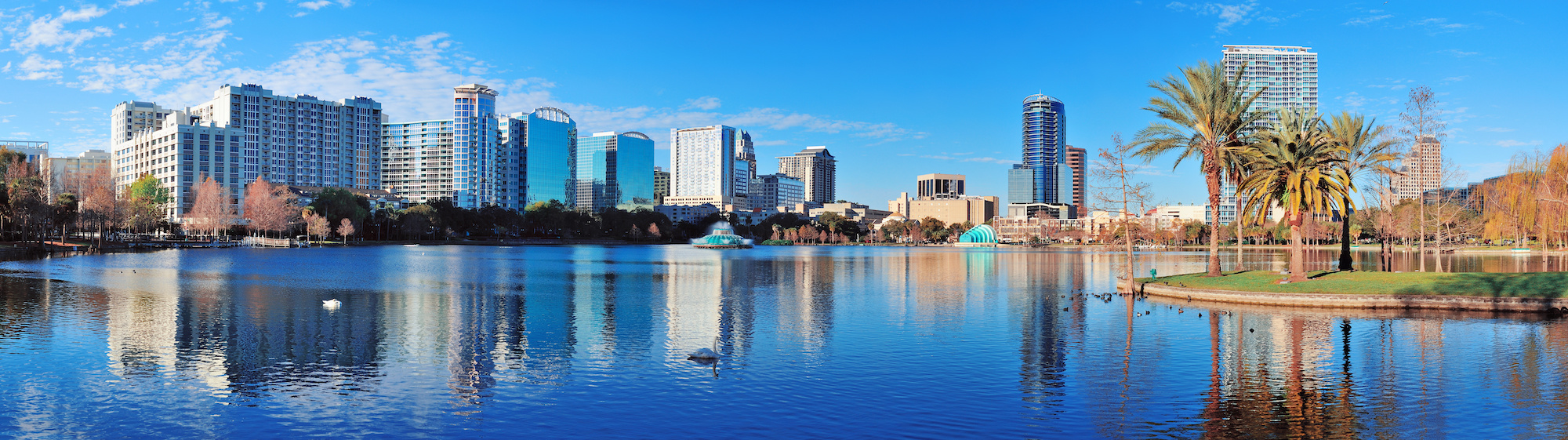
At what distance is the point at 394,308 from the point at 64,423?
19.8m

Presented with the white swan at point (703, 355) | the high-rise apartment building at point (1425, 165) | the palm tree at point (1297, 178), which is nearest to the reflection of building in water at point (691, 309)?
the white swan at point (703, 355)

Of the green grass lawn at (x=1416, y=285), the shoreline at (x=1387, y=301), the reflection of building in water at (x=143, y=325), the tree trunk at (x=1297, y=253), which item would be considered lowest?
the reflection of building in water at (x=143, y=325)

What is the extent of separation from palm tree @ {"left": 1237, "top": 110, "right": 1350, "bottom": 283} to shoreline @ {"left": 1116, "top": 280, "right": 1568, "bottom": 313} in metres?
2.66

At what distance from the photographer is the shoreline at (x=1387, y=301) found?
3155cm

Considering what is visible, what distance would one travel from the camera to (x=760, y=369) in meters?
20.6

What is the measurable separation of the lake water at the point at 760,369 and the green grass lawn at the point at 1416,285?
258cm

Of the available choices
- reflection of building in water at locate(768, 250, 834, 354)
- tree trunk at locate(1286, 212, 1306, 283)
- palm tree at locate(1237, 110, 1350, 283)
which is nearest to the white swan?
reflection of building in water at locate(768, 250, 834, 354)

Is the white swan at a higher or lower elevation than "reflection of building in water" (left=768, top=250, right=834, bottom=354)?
higher

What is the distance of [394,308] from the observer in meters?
34.3

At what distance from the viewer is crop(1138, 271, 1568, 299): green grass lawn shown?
33.2m

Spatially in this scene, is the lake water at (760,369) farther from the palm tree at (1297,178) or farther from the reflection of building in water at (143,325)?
the palm tree at (1297,178)

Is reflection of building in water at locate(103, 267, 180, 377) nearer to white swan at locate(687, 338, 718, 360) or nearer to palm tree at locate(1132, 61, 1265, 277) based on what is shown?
white swan at locate(687, 338, 718, 360)

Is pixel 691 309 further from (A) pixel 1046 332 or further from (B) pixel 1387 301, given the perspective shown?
(B) pixel 1387 301

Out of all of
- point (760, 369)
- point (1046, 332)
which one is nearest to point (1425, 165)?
point (1046, 332)
